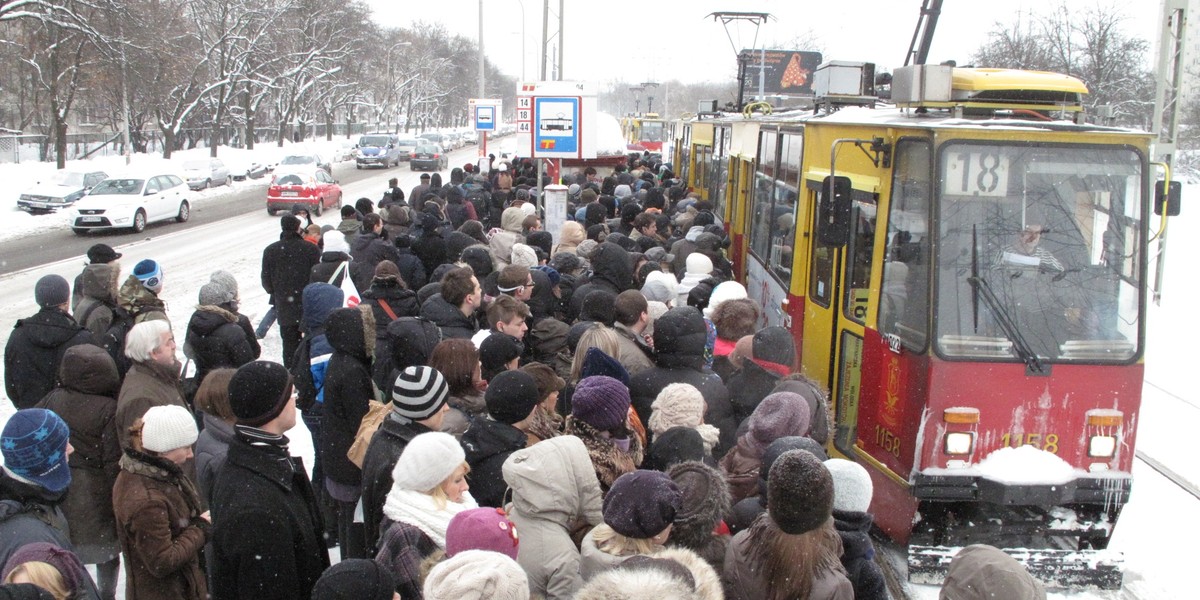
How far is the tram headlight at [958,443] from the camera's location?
580 cm

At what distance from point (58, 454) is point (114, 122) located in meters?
60.3

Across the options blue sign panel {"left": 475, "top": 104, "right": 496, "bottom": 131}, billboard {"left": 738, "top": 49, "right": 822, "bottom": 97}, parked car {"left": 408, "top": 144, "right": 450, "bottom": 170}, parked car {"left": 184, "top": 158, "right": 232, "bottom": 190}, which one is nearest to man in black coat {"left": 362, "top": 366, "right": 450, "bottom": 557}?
blue sign panel {"left": 475, "top": 104, "right": 496, "bottom": 131}

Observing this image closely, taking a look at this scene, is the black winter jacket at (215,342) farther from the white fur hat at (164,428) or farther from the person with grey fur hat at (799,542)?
the person with grey fur hat at (799,542)

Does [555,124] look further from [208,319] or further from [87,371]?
[87,371]

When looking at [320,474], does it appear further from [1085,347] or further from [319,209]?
[319,209]

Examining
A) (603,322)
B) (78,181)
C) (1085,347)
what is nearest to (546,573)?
(603,322)

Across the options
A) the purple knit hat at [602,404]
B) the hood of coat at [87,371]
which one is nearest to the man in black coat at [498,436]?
the purple knit hat at [602,404]

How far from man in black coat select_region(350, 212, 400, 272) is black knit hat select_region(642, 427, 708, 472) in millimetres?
6287

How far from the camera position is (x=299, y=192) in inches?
1169

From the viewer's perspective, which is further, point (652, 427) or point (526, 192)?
point (526, 192)

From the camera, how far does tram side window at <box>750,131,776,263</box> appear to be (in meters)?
10.1

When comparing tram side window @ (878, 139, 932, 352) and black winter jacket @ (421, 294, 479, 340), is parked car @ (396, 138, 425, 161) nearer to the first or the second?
black winter jacket @ (421, 294, 479, 340)

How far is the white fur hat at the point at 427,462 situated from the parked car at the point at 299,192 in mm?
26547

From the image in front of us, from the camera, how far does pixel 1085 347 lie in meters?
5.83
